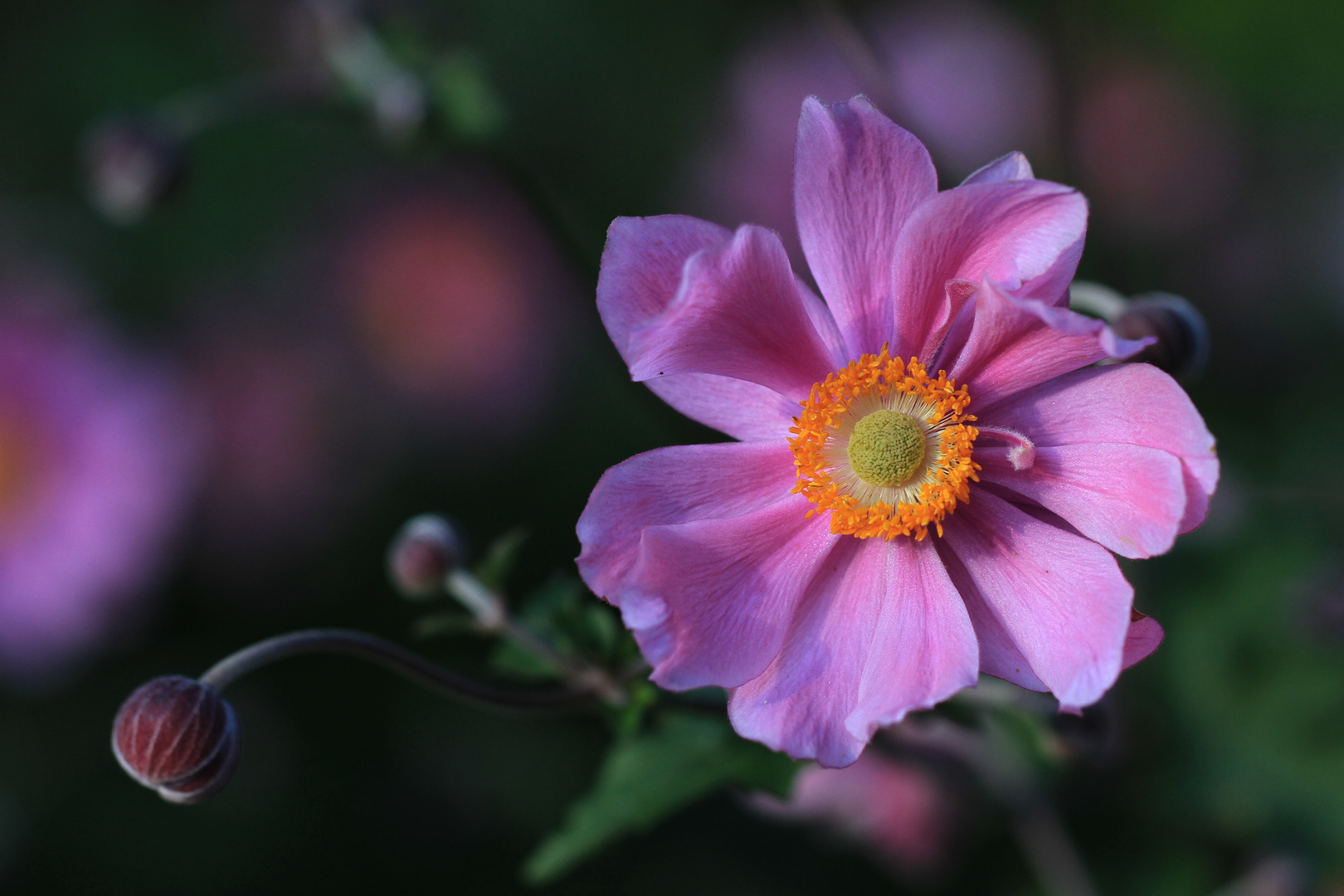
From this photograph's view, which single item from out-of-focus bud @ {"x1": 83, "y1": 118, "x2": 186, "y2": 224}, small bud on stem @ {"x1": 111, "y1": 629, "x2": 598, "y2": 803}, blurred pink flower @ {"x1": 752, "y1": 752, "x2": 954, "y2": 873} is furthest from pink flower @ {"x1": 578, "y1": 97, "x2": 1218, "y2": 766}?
out-of-focus bud @ {"x1": 83, "y1": 118, "x2": 186, "y2": 224}

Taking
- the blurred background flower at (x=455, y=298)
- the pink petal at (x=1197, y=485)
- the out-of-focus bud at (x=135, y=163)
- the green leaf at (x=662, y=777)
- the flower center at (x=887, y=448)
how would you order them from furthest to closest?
the blurred background flower at (x=455, y=298) → the out-of-focus bud at (x=135, y=163) → the green leaf at (x=662, y=777) → the flower center at (x=887, y=448) → the pink petal at (x=1197, y=485)

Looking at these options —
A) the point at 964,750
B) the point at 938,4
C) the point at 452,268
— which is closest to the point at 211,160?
the point at 452,268

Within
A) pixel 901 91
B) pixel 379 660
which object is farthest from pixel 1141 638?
pixel 901 91

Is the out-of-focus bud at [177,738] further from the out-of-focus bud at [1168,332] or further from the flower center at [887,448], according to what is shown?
the out-of-focus bud at [1168,332]

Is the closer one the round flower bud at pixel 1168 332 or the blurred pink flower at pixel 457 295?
the round flower bud at pixel 1168 332

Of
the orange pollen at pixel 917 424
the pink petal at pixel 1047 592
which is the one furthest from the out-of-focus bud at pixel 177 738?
the pink petal at pixel 1047 592
